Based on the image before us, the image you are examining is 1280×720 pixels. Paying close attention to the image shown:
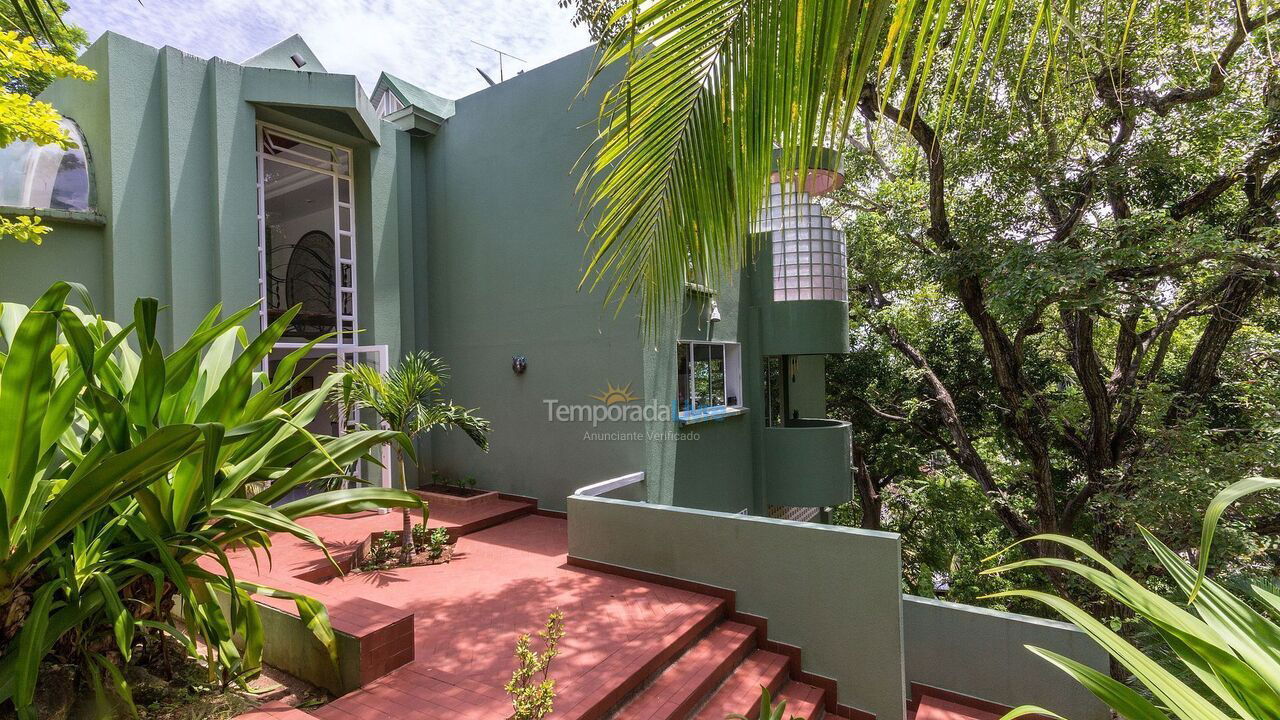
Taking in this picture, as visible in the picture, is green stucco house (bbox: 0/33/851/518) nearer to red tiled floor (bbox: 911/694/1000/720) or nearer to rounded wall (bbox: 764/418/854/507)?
rounded wall (bbox: 764/418/854/507)

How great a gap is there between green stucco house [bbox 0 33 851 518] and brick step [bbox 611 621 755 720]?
9.23 ft

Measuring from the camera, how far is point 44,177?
6469 millimetres

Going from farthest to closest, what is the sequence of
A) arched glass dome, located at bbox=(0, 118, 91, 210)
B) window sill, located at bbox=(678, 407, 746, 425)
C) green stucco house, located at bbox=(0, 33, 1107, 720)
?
window sill, located at bbox=(678, 407, 746, 425)
arched glass dome, located at bbox=(0, 118, 91, 210)
green stucco house, located at bbox=(0, 33, 1107, 720)

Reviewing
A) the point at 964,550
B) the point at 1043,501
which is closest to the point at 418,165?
the point at 1043,501

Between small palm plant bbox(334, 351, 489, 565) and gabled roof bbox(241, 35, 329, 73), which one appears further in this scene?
gabled roof bbox(241, 35, 329, 73)

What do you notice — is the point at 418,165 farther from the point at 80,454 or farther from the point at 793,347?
the point at 80,454

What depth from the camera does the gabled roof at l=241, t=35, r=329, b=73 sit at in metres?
8.14

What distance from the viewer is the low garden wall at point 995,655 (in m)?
5.75

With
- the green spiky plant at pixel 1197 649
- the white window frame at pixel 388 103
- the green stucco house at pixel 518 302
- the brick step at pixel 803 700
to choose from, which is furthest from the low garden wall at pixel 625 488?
the white window frame at pixel 388 103

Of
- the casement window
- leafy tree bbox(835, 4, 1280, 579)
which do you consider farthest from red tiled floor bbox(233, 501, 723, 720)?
leafy tree bbox(835, 4, 1280, 579)

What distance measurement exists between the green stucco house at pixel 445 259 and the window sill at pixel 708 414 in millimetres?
52

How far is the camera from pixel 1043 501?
11.4 m

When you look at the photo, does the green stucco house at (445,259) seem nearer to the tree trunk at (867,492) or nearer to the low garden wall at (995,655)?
the low garden wall at (995,655)

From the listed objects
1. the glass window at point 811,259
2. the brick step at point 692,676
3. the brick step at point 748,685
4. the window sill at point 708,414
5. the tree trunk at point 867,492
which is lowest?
the tree trunk at point 867,492
